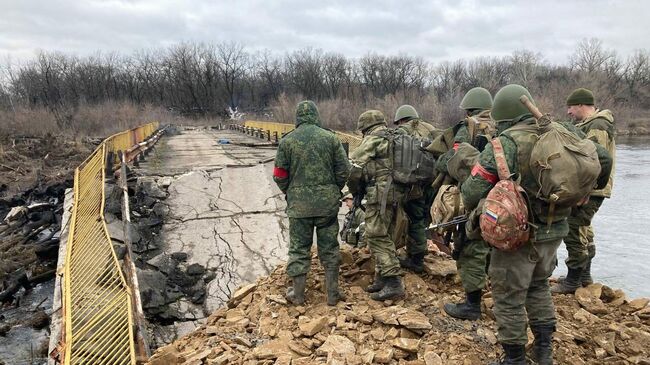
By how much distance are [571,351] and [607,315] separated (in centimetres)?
90

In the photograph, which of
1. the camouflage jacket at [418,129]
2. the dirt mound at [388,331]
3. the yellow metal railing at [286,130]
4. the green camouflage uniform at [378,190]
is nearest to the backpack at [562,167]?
the dirt mound at [388,331]

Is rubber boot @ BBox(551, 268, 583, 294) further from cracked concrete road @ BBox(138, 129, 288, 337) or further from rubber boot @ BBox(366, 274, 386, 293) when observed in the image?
cracked concrete road @ BBox(138, 129, 288, 337)

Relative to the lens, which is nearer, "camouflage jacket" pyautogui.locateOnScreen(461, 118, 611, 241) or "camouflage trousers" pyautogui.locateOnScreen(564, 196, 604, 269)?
"camouflage jacket" pyautogui.locateOnScreen(461, 118, 611, 241)

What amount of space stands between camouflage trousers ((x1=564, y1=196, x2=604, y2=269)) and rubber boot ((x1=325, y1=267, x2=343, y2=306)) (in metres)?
2.32

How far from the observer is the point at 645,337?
343cm

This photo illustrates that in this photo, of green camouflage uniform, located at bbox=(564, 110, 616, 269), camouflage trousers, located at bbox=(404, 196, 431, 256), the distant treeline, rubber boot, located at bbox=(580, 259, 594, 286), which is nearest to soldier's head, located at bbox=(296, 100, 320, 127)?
camouflage trousers, located at bbox=(404, 196, 431, 256)

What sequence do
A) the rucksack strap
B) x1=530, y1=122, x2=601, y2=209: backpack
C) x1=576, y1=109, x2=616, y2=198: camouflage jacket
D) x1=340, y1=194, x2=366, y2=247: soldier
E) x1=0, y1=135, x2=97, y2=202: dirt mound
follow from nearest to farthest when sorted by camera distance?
1. x1=530, y1=122, x2=601, y2=209: backpack
2. the rucksack strap
3. x1=576, y1=109, x2=616, y2=198: camouflage jacket
4. x1=340, y1=194, x2=366, y2=247: soldier
5. x1=0, y1=135, x2=97, y2=202: dirt mound

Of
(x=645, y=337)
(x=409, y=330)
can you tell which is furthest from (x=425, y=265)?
(x=645, y=337)

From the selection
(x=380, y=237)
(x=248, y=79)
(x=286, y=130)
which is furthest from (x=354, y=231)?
(x=248, y=79)

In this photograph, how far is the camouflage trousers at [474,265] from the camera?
12.0ft

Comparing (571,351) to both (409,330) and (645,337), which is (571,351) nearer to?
(645,337)

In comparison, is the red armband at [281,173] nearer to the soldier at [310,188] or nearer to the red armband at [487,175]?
the soldier at [310,188]

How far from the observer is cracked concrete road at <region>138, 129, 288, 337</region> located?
5859 mm

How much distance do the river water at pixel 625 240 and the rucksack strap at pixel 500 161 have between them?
4350mm
